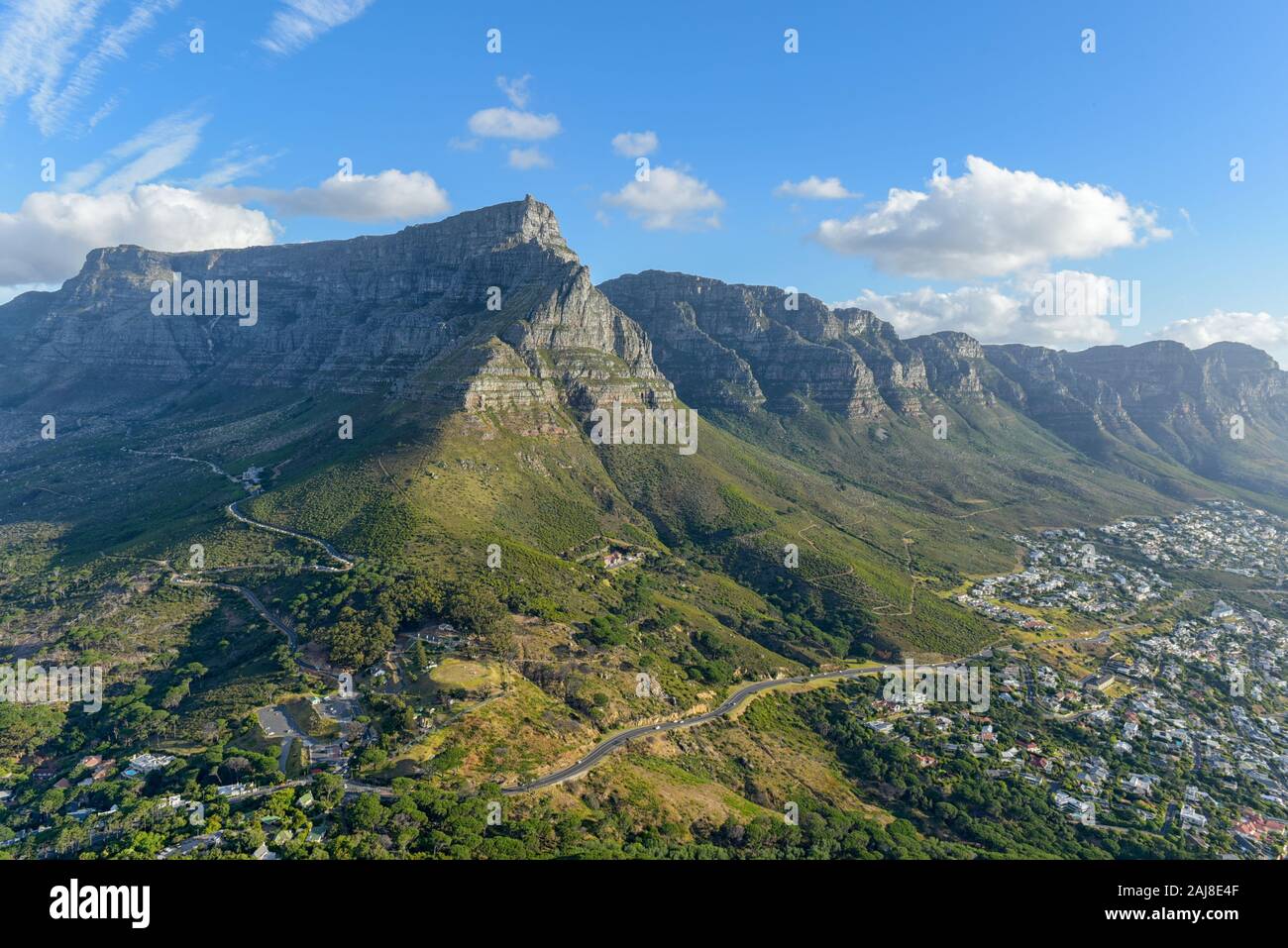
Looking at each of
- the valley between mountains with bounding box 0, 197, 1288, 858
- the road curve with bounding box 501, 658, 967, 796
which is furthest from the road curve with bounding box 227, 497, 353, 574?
the road curve with bounding box 501, 658, 967, 796

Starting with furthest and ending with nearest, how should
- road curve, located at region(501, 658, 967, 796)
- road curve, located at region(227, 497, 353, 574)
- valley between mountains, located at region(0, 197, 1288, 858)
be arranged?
road curve, located at region(227, 497, 353, 574) → road curve, located at region(501, 658, 967, 796) → valley between mountains, located at region(0, 197, 1288, 858)

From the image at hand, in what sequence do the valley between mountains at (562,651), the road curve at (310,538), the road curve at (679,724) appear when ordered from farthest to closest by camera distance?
the road curve at (310,538) < the road curve at (679,724) < the valley between mountains at (562,651)

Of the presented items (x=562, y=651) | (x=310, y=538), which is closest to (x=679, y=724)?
(x=562, y=651)

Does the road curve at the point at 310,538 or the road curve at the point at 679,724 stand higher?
the road curve at the point at 310,538

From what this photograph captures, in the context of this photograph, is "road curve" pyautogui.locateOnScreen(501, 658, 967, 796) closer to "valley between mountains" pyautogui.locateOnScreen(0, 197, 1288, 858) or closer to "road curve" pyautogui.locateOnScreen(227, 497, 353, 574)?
"valley between mountains" pyautogui.locateOnScreen(0, 197, 1288, 858)

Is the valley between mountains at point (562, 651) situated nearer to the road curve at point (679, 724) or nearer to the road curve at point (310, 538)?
the road curve at point (679, 724)

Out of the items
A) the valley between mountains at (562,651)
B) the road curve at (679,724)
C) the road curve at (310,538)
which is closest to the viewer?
the valley between mountains at (562,651)

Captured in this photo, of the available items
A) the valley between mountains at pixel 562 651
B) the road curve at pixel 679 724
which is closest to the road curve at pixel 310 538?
the valley between mountains at pixel 562 651
